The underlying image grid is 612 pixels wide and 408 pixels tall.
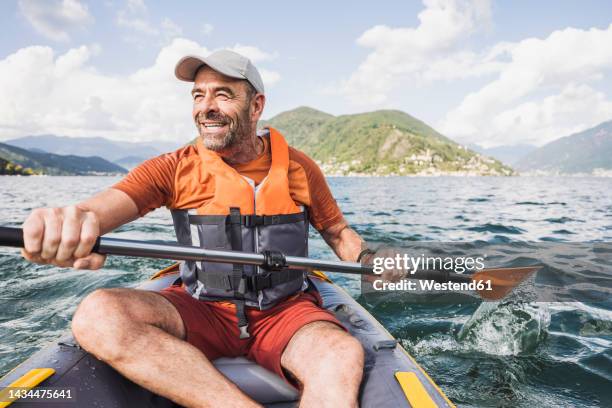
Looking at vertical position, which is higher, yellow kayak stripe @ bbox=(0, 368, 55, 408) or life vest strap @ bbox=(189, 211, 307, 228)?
life vest strap @ bbox=(189, 211, 307, 228)

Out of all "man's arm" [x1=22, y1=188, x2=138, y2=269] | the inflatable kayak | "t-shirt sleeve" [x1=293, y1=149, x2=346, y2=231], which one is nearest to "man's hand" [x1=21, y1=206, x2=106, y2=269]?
"man's arm" [x1=22, y1=188, x2=138, y2=269]

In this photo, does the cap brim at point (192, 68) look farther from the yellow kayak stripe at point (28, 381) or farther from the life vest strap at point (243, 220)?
the yellow kayak stripe at point (28, 381)

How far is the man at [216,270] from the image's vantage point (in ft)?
7.29

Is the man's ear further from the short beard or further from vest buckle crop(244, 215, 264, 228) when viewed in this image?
vest buckle crop(244, 215, 264, 228)

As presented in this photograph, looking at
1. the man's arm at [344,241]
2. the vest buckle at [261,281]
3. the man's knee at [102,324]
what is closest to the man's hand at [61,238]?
the man's knee at [102,324]

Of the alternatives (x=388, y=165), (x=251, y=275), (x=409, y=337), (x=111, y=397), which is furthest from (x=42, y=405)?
(x=388, y=165)

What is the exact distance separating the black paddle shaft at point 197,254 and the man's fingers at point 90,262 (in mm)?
40

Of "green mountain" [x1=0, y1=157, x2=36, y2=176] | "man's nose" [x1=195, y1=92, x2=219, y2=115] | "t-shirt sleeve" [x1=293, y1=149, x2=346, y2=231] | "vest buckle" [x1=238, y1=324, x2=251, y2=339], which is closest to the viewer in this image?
"vest buckle" [x1=238, y1=324, x2=251, y2=339]

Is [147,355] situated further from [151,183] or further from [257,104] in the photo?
[257,104]

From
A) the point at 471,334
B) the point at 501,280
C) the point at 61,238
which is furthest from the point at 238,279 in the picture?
the point at 471,334

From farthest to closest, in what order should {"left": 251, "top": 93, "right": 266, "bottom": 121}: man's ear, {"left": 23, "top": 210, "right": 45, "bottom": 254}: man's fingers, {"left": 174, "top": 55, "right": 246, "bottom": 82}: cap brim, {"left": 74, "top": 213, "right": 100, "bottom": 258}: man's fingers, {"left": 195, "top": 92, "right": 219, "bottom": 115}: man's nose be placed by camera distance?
{"left": 251, "top": 93, "right": 266, "bottom": 121}: man's ear
{"left": 195, "top": 92, "right": 219, "bottom": 115}: man's nose
{"left": 174, "top": 55, "right": 246, "bottom": 82}: cap brim
{"left": 74, "top": 213, "right": 100, "bottom": 258}: man's fingers
{"left": 23, "top": 210, "right": 45, "bottom": 254}: man's fingers

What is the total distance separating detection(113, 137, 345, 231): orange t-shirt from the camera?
9.75ft

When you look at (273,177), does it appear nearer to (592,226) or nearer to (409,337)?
(409,337)

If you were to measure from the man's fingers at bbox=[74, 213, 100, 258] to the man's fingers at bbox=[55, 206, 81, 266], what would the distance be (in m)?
0.02
